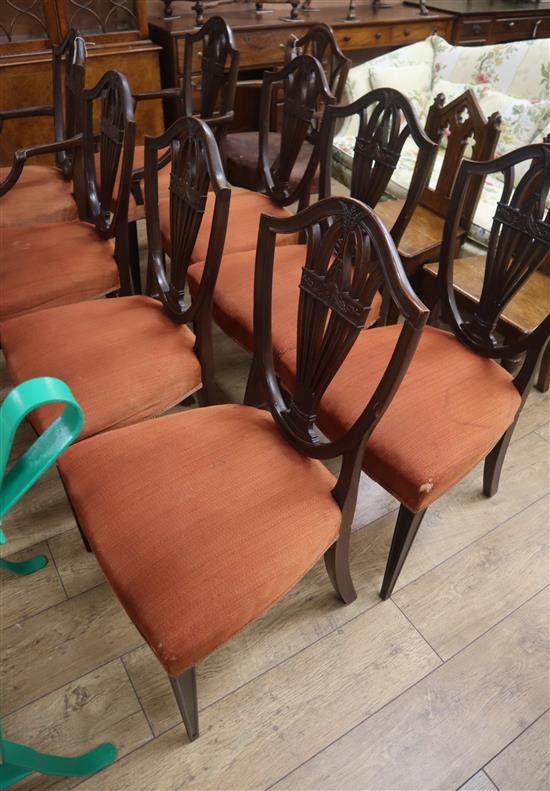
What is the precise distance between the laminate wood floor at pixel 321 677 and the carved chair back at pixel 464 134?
3.18 ft

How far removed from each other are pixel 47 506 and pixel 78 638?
374mm

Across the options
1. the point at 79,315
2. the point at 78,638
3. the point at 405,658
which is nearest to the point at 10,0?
the point at 79,315

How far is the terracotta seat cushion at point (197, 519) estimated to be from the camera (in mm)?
784

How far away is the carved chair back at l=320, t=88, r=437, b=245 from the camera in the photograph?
4.18 feet

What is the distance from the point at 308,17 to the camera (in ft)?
9.50

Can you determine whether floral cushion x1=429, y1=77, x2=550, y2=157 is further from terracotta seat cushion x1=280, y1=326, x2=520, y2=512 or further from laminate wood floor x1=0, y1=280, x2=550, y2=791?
laminate wood floor x1=0, y1=280, x2=550, y2=791

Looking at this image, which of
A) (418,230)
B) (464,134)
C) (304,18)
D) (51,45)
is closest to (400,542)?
(418,230)

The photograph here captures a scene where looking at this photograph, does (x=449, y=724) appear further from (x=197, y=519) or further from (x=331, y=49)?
(x=331, y=49)

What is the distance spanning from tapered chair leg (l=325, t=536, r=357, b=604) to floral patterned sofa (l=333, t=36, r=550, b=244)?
1725 millimetres

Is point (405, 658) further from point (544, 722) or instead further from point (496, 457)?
point (496, 457)

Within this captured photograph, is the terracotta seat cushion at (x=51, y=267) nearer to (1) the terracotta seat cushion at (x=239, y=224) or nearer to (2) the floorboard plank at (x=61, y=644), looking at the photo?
(1) the terracotta seat cushion at (x=239, y=224)

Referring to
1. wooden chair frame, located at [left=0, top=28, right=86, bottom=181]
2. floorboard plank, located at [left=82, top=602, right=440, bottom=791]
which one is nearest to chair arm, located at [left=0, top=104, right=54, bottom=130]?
wooden chair frame, located at [left=0, top=28, right=86, bottom=181]

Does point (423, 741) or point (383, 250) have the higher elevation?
point (383, 250)

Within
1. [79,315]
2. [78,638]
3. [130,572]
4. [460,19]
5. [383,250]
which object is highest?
[460,19]
